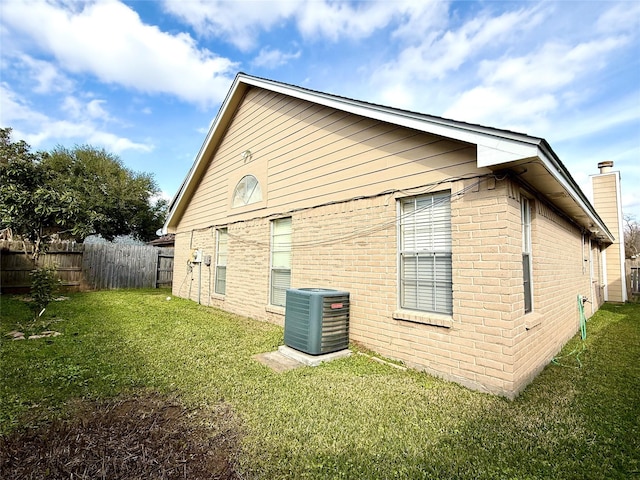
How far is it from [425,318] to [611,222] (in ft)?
48.8

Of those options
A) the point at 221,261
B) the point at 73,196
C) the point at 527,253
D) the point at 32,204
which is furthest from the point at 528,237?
the point at 73,196

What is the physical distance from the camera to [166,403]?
11.0 ft

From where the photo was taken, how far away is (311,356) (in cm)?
480

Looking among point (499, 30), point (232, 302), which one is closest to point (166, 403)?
point (232, 302)

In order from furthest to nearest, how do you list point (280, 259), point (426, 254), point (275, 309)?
point (280, 259), point (275, 309), point (426, 254)

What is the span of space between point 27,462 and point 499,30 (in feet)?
30.4

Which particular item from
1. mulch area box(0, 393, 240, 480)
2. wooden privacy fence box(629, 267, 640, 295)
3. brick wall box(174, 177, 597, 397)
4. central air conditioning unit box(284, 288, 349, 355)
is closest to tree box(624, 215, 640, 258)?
wooden privacy fence box(629, 267, 640, 295)

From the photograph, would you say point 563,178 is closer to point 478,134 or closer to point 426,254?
point 478,134

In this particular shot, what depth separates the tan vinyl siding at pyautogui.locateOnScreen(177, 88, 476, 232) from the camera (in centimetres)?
468

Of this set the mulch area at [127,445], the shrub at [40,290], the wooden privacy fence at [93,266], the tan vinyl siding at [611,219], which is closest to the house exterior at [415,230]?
the mulch area at [127,445]

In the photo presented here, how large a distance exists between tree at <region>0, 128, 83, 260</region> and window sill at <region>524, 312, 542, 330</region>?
546 inches

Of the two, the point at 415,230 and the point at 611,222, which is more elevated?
the point at 611,222

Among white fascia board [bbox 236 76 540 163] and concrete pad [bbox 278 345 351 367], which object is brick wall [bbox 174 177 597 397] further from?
concrete pad [bbox 278 345 351 367]

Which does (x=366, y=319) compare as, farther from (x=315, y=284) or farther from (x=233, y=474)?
(x=233, y=474)
